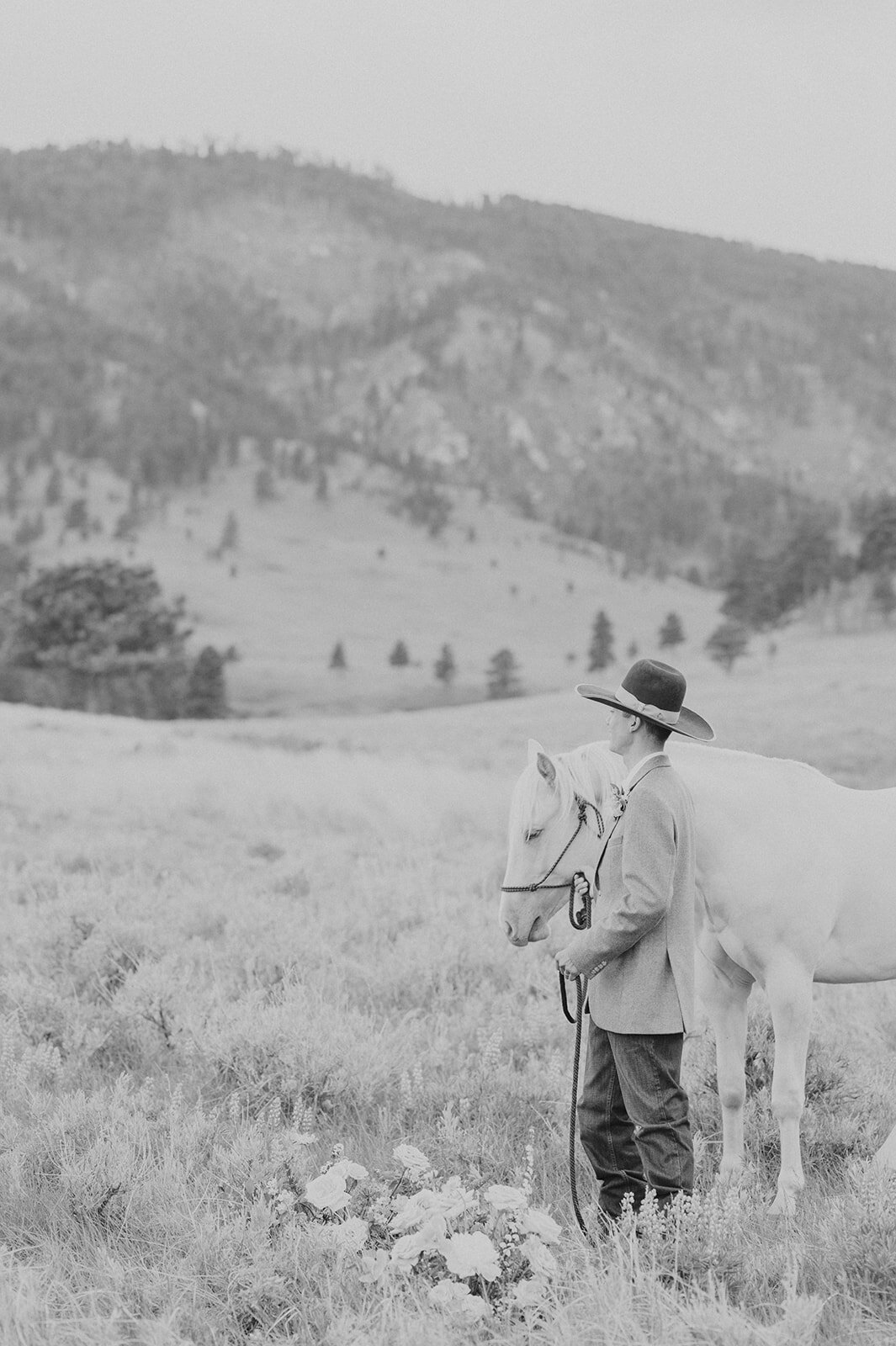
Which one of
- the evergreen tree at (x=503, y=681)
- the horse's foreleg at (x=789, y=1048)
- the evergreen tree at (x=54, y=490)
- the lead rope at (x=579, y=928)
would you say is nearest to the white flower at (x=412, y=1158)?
the lead rope at (x=579, y=928)

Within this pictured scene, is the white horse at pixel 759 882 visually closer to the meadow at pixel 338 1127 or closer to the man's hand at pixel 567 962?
the man's hand at pixel 567 962

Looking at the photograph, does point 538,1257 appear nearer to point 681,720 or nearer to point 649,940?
point 649,940

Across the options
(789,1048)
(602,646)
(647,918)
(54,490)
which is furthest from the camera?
(54,490)

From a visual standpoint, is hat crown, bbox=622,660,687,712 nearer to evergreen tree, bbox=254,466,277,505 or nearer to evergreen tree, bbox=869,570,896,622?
evergreen tree, bbox=869,570,896,622

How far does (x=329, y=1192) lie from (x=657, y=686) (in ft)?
6.74

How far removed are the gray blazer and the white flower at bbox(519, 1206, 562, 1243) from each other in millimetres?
771

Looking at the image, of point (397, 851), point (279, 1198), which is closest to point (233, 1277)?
point (279, 1198)

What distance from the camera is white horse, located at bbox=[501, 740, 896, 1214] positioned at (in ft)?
12.8

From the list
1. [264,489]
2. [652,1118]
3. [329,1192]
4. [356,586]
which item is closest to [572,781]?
[652,1118]

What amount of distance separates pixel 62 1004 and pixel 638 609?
395ft

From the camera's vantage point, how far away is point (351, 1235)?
3111 mm

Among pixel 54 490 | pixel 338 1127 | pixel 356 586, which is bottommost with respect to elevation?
pixel 356 586

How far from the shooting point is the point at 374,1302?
294 cm

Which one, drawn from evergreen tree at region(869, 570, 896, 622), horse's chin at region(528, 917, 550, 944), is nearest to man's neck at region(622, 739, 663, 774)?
horse's chin at region(528, 917, 550, 944)
